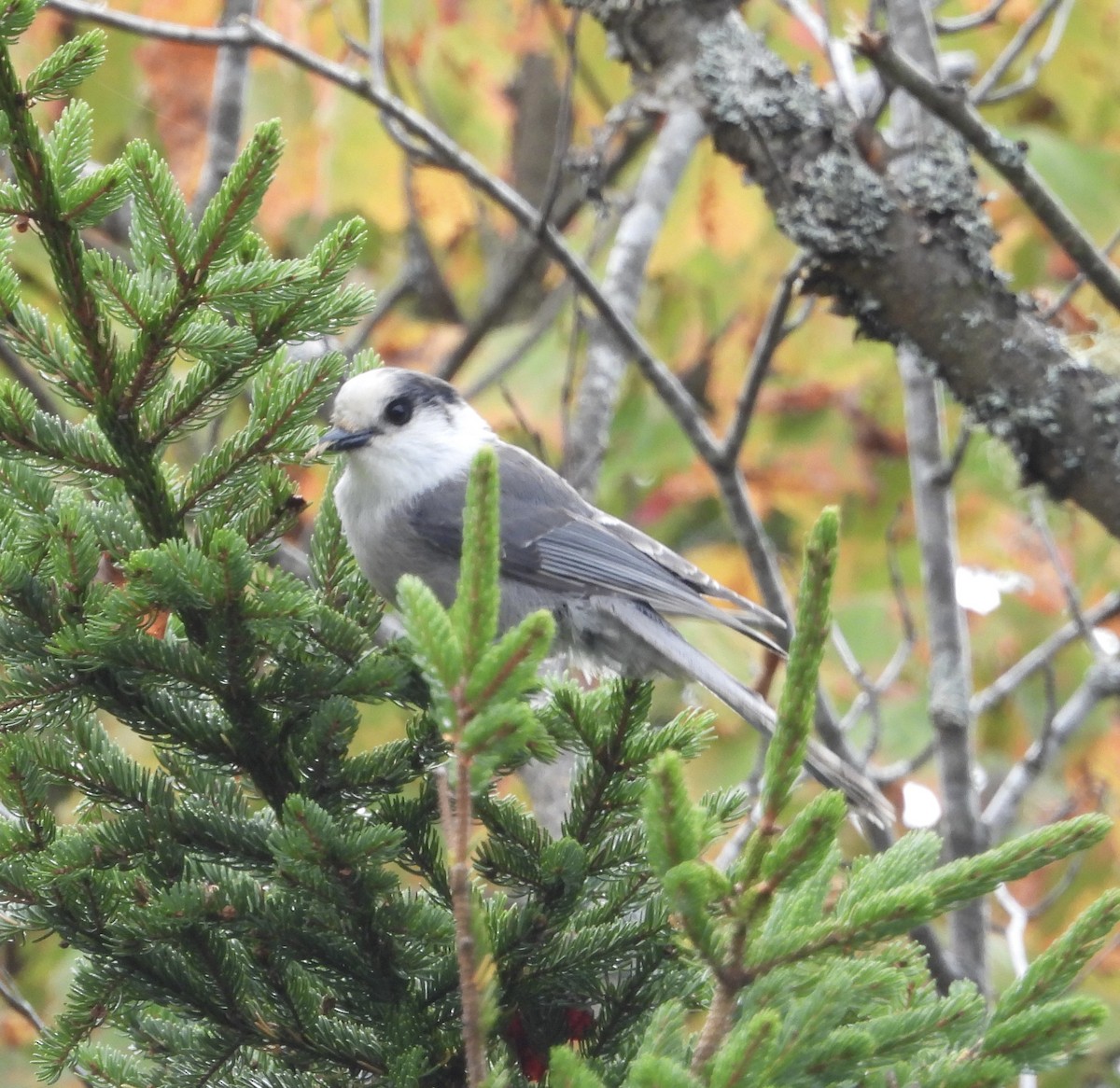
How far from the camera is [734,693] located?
2783mm

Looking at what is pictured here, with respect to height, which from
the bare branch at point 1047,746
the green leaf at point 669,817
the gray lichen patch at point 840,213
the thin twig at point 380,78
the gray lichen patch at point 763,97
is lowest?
the green leaf at point 669,817

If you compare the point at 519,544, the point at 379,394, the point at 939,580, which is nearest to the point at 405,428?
the point at 379,394

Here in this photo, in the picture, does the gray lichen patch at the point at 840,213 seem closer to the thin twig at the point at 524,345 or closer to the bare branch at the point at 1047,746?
the bare branch at the point at 1047,746

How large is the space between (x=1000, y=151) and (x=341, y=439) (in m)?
1.63

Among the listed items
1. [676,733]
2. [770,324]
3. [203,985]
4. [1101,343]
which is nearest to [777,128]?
[770,324]

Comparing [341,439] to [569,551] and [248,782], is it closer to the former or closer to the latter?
[569,551]

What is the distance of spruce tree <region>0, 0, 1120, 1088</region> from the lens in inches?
58.8

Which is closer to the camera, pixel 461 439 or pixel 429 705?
pixel 429 705

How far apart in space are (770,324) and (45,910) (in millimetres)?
2431

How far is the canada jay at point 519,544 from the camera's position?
309 centimetres

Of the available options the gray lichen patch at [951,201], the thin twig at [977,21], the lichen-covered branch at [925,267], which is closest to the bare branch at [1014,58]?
the thin twig at [977,21]

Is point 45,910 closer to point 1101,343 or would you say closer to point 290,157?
point 1101,343

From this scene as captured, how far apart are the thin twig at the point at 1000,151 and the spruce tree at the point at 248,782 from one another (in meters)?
1.63

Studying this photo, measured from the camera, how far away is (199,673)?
165 cm
